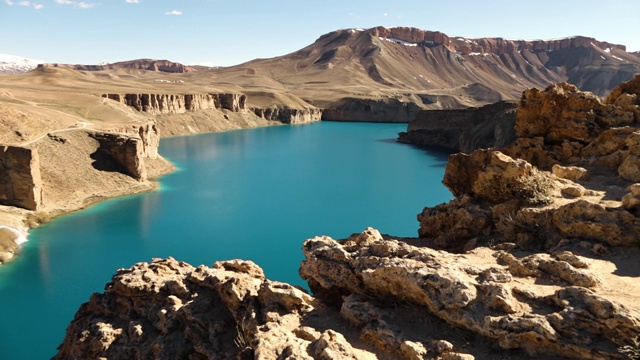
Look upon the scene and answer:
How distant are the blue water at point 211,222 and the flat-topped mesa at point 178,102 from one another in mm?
32346

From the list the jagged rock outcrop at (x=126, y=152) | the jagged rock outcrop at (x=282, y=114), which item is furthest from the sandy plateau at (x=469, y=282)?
the jagged rock outcrop at (x=282, y=114)

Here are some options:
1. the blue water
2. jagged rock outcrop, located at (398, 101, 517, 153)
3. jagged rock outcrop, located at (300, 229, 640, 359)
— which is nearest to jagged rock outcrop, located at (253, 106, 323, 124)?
jagged rock outcrop, located at (398, 101, 517, 153)

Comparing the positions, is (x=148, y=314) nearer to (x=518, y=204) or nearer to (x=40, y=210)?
(x=518, y=204)

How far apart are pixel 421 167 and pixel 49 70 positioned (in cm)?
11643

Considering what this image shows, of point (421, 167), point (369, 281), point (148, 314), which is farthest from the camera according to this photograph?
point (421, 167)

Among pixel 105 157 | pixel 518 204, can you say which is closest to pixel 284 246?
pixel 518 204

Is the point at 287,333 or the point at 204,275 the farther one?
the point at 204,275

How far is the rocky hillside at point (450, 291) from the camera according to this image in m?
7.48

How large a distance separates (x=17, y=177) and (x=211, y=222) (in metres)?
17.5

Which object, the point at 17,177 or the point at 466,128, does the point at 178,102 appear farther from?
the point at 17,177

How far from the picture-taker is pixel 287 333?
8.48 m

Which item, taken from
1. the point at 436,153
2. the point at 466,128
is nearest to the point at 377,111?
the point at 466,128

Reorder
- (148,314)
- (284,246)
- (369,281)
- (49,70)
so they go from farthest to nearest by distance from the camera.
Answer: (49,70), (284,246), (148,314), (369,281)

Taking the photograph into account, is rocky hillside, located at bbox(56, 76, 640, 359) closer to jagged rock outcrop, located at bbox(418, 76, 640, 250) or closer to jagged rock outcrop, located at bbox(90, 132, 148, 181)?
jagged rock outcrop, located at bbox(418, 76, 640, 250)
